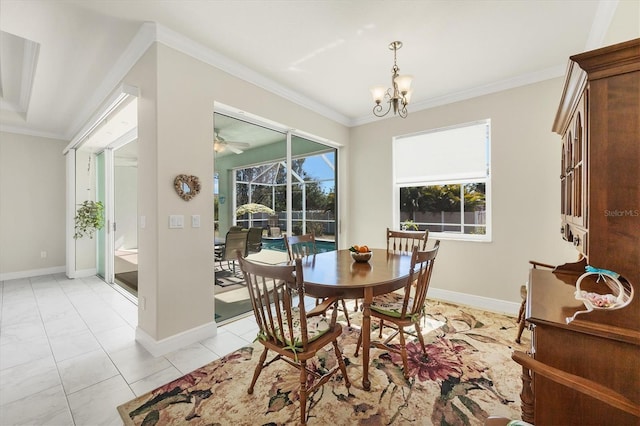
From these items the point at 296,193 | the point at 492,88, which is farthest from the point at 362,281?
the point at 492,88

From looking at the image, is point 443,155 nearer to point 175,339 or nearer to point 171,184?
point 171,184

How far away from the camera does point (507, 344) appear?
2.51 metres

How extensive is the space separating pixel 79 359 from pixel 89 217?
3.62 metres

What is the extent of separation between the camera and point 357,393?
6.07 ft

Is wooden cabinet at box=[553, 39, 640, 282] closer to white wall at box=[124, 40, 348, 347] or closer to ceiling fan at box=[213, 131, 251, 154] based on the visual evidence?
white wall at box=[124, 40, 348, 347]

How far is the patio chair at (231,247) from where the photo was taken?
3162mm

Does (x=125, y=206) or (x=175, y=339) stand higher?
(x=125, y=206)

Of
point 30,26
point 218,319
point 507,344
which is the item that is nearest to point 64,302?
point 218,319

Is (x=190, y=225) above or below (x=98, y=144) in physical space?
below

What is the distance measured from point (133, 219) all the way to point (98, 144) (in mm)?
1677

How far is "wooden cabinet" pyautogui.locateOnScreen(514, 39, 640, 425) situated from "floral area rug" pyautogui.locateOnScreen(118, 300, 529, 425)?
2.72 ft

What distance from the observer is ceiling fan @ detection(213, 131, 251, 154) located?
9.86ft

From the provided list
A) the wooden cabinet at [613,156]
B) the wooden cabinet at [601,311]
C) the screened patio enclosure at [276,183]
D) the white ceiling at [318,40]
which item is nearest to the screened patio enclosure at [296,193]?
the screened patio enclosure at [276,183]

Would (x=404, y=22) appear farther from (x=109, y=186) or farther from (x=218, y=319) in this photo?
(x=109, y=186)
